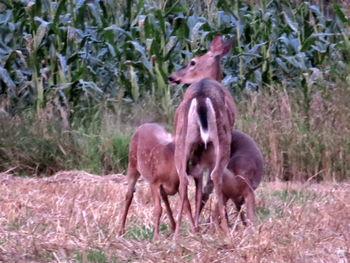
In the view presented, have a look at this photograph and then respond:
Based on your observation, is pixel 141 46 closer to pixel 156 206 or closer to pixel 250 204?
pixel 250 204

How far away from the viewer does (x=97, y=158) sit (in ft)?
40.1

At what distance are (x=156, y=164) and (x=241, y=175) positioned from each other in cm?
83

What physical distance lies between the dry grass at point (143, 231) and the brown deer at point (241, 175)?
0.22m

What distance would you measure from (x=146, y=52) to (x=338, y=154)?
394cm

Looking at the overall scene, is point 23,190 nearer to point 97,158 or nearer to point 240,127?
point 97,158

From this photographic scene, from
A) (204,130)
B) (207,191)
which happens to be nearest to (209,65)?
(207,191)

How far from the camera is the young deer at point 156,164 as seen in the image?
7.83 metres

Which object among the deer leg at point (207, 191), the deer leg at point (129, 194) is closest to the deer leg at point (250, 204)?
the deer leg at point (207, 191)

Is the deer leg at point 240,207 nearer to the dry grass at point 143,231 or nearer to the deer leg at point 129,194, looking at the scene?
the dry grass at point 143,231

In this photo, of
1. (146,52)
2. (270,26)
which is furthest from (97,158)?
(270,26)

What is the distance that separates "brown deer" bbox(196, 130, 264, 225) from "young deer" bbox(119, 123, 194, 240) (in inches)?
10.1

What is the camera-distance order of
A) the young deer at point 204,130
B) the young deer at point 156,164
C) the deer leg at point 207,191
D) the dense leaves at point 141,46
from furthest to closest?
the dense leaves at point 141,46 < the deer leg at point 207,191 < the young deer at point 156,164 < the young deer at point 204,130

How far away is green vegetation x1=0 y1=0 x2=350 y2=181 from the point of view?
12234 millimetres

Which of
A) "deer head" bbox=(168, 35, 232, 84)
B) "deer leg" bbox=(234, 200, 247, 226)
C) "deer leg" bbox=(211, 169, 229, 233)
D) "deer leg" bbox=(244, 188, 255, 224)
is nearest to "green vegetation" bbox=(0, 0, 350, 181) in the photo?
"deer head" bbox=(168, 35, 232, 84)
